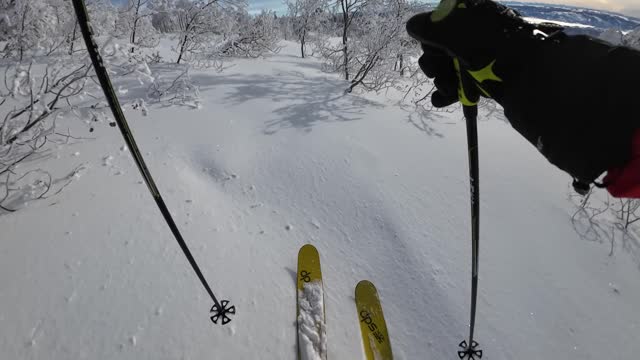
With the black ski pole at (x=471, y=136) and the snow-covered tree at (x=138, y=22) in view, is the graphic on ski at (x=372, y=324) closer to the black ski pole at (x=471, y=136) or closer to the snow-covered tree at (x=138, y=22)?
the black ski pole at (x=471, y=136)

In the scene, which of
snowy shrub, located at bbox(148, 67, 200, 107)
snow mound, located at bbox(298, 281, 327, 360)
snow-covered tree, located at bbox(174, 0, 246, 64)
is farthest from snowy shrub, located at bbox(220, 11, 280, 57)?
snow mound, located at bbox(298, 281, 327, 360)

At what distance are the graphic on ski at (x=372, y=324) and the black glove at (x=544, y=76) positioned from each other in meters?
1.84

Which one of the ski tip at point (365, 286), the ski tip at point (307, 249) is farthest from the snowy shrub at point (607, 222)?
the ski tip at point (307, 249)

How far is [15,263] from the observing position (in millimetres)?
2525

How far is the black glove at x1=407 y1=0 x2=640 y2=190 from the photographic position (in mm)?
1043

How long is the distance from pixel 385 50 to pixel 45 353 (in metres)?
9.17

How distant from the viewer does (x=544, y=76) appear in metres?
1.24

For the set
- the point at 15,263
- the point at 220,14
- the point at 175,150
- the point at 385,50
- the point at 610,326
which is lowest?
the point at 610,326

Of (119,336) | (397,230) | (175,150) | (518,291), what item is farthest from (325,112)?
(119,336)

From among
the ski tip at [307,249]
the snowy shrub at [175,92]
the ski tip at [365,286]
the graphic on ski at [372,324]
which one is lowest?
the graphic on ski at [372,324]

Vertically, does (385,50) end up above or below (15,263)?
above

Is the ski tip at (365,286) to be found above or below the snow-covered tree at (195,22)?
below

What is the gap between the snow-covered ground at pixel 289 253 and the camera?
2291 millimetres

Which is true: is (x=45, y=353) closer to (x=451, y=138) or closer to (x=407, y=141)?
(x=407, y=141)
